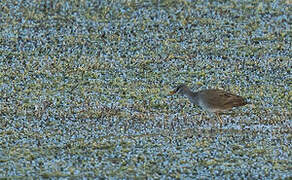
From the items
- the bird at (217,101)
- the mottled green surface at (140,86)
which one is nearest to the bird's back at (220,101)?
the bird at (217,101)

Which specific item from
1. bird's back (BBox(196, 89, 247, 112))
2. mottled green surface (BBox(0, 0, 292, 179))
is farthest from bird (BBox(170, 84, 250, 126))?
mottled green surface (BBox(0, 0, 292, 179))

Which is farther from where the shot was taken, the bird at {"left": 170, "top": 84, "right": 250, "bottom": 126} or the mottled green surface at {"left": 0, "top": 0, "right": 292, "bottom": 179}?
the bird at {"left": 170, "top": 84, "right": 250, "bottom": 126}

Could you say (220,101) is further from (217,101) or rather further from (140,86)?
(140,86)

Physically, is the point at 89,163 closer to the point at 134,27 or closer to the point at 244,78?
the point at 244,78

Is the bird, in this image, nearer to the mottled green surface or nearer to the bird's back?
the bird's back

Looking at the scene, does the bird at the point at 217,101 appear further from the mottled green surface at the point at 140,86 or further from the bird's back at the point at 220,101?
the mottled green surface at the point at 140,86

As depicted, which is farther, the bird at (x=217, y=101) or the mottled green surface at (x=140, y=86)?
the bird at (x=217, y=101)

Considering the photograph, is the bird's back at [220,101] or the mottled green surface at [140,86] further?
the bird's back at [220,101]

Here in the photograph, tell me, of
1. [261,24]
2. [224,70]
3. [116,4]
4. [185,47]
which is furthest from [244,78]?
[116,4]
